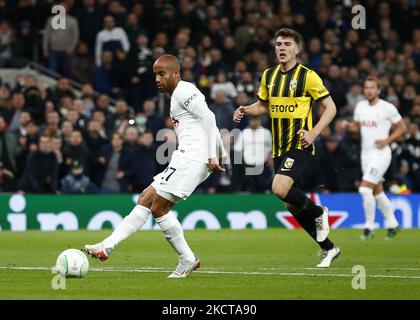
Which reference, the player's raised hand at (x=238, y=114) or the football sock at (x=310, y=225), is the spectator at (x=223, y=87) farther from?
the football sock at (x=310, y=225)

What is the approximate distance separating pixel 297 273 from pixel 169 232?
5.16 feet

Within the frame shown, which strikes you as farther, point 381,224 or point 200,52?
point 200,52

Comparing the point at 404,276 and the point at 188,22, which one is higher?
the point at 188,22

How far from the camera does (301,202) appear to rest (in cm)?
1202

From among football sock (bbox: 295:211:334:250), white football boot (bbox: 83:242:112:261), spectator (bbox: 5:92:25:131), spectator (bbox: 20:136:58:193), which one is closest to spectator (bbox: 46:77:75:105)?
spectator (bbox: 5:92:25:131)

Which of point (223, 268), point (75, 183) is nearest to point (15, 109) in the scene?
point (75, 183)

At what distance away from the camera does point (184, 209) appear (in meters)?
20.5

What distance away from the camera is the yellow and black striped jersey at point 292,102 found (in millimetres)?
12234

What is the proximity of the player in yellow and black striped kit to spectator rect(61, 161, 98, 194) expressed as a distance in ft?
28.3

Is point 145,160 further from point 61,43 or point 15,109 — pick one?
point 61,43

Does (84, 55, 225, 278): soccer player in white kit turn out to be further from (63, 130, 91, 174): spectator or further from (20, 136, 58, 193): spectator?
(63, 130, 91, 174): spectator

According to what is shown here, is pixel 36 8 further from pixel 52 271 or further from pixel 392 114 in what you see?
pixel 52 271

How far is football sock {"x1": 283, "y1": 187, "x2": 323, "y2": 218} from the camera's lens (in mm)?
12016
